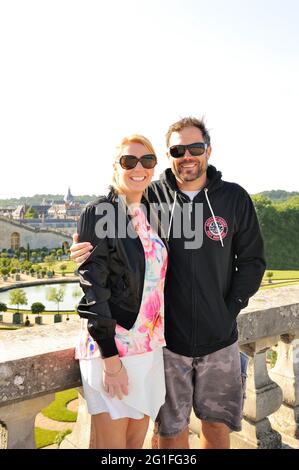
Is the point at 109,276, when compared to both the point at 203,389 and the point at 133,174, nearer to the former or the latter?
the point at 133,174

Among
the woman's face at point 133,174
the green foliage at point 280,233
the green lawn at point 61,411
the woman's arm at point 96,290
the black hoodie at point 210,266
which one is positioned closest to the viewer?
the woman's arm at point 96,290

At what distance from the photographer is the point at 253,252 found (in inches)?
87.9

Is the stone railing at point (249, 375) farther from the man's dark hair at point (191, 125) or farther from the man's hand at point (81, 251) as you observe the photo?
the man's dark hair at point (191, 125)

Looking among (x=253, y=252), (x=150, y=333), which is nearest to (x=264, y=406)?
→ (x=253, y=252)

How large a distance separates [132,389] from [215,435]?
0.60m

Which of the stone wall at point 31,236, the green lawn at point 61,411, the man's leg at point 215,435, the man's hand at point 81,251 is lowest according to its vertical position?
the green lawn at point 61,411

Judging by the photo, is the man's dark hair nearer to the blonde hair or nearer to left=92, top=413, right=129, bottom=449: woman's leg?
the blonde hair

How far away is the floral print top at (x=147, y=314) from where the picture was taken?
1793 millimetres

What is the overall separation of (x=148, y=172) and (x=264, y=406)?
146cm

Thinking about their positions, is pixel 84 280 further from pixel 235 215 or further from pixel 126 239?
pixel 235 215

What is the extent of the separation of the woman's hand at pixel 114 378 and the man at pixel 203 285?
37 centimetres

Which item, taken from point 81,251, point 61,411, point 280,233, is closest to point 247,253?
point 81,251

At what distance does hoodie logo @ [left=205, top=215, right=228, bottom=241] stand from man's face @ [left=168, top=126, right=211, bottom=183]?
218 mm

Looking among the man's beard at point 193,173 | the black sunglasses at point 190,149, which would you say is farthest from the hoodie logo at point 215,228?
A: the black sunglasses at point 190,149
